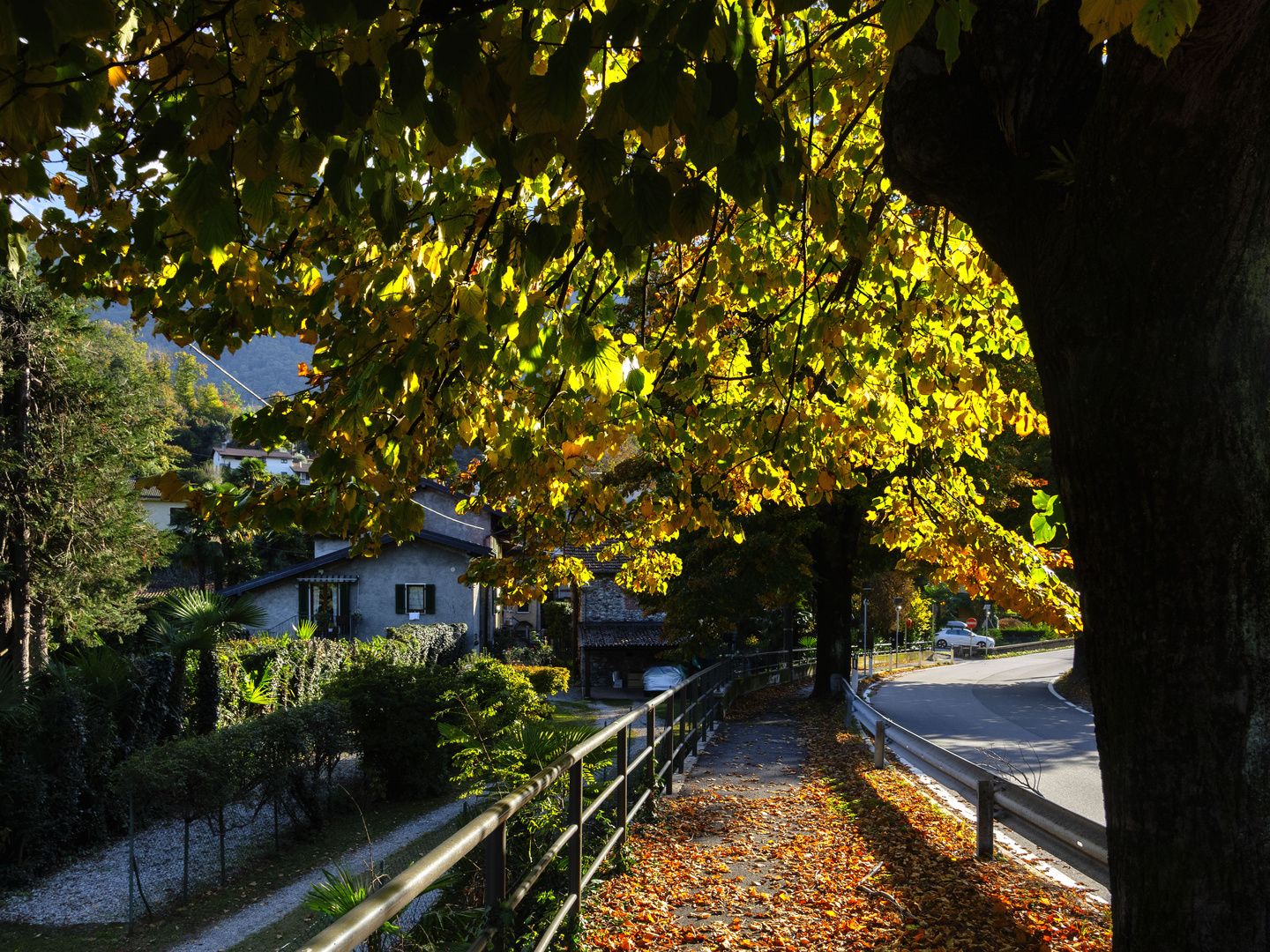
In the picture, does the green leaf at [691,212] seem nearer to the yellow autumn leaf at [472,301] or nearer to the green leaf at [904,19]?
the green leaf at [904,19]

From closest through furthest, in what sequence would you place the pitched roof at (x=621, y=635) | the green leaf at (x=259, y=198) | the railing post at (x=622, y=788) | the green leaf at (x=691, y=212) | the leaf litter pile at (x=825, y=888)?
the green leaf at (x=691, y=212) < the green leaf at (x=259, y=198) < the leaf litter pile at (x=825, y=888) < the railing post at (x=622, y=788) < the pitched roof at (x=621, y=635)

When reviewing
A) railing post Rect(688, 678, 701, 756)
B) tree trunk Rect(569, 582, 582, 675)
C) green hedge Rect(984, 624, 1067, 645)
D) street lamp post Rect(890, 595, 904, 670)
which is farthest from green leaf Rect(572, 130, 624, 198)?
green hedge Rect(984, 624, 1067, 645)

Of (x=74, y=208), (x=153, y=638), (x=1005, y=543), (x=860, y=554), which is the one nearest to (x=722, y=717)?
(x=860, y=554)

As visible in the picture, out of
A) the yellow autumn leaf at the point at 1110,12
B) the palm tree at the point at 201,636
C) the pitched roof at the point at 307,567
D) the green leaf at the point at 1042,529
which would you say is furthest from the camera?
the pitched roof at the point at 307,567

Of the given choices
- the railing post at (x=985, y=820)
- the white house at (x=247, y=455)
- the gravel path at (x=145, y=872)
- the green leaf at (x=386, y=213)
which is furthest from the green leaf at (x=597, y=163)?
the white house at (x=247, y=455)

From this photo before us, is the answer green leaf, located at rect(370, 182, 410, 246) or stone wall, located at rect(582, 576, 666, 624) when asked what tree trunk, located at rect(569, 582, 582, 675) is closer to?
stone wall, located at rect(582, 576, 666, 624)

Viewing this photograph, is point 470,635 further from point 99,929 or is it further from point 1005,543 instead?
point 1005,543

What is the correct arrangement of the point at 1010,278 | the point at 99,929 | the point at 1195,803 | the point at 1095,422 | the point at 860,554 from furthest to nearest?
the point at 860,554, the point at 99,929, the point at 1010,278, the point at 1095,422, the point at 1195,803

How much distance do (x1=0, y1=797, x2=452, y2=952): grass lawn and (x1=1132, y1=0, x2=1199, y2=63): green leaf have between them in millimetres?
8641

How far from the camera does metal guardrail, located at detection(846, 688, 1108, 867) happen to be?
4953mm

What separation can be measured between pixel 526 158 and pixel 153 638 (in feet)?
71.3

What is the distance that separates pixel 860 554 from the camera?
82.0 ft

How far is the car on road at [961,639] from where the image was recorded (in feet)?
183

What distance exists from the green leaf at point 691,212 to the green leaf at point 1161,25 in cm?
120
